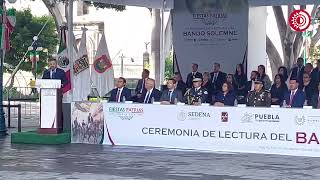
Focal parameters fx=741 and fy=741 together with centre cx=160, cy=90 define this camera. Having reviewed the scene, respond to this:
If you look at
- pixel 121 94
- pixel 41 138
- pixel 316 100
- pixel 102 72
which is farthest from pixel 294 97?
pixel 102 72

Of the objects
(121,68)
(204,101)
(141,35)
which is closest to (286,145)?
(204,101)

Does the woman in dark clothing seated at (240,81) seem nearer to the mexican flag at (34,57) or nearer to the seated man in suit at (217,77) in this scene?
the seated man in suit at (217,77)

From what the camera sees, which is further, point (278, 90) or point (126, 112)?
point (278, 90)

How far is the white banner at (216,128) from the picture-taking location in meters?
15.7

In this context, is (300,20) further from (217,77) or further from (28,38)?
(28,38)

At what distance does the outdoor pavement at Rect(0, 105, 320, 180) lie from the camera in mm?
12875

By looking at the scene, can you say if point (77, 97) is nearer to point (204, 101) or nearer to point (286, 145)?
point (204, 101)

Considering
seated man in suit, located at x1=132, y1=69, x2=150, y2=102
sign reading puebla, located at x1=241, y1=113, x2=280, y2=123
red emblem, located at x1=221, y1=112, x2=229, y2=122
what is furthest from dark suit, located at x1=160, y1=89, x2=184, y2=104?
sign reading puebla, located at x1=241, y1=113, x2=280, y2=123

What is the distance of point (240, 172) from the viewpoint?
43.5ft

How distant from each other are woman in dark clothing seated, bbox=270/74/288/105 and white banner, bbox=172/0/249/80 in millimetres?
4328

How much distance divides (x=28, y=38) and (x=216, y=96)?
27309mm

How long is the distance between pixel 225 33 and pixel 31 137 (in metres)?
8.19

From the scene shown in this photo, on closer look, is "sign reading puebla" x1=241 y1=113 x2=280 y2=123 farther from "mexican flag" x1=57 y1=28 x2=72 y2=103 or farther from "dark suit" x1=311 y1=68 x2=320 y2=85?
"mexican flag" x1=57 y1=28 x2=72 y2=103

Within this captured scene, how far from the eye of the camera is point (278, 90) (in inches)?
747
